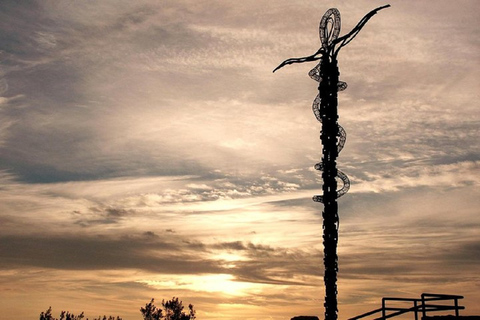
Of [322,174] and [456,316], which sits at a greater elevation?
[322,174]

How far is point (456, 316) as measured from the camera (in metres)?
25.0

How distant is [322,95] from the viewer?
30469 millimetres

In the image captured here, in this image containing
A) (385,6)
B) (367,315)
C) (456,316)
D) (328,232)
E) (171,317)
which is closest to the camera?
(456,316)

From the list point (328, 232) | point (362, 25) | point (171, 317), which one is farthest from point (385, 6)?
point (171, 317)

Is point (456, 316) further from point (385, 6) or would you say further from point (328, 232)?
point (385, 6)

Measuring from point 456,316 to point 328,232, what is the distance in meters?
6.87

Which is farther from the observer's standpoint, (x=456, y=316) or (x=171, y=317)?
(x=171, y=317)

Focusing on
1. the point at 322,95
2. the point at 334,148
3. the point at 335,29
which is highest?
A: the point at 335,29

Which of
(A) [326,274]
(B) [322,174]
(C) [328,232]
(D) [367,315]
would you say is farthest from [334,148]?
(D) [367,315]

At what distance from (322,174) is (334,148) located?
1.42m

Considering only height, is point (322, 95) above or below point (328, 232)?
above

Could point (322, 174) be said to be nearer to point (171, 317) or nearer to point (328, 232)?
point (328, 232)

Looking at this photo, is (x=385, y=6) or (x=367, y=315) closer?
(x=367, y=315)

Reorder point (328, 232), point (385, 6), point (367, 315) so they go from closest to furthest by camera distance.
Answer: point (367, 315) < point (328, 232) < point (385, 6)
